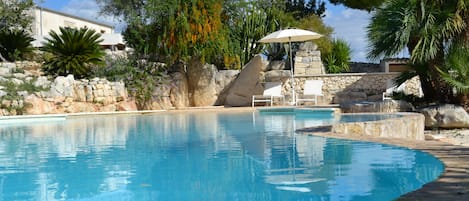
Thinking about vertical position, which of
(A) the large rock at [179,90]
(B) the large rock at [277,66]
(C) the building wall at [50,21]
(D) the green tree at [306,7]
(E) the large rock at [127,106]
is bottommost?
(E) the large rock at [127,106]

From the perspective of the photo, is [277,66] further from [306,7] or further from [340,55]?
[306,7]

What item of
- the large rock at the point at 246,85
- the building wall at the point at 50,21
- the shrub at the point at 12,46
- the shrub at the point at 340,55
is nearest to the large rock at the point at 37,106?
the shrub at the point at 12,46

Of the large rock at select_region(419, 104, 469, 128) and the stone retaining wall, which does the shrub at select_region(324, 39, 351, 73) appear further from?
the stone retaining wall

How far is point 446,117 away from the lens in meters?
11.6

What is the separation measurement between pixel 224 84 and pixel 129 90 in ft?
12.6

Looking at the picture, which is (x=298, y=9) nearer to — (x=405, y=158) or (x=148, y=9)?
(x=148, y=9)

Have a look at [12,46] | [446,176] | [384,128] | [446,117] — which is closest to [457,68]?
[446,117]

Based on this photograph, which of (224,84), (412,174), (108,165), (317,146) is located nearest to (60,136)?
(108,165)

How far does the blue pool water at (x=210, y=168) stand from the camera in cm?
459

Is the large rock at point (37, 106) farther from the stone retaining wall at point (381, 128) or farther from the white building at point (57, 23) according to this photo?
the white building at point (57, 23)

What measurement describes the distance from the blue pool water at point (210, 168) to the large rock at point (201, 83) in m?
9.83

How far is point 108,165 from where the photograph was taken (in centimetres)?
619

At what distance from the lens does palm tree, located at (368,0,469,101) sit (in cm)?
1161

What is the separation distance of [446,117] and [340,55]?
34.8ft
